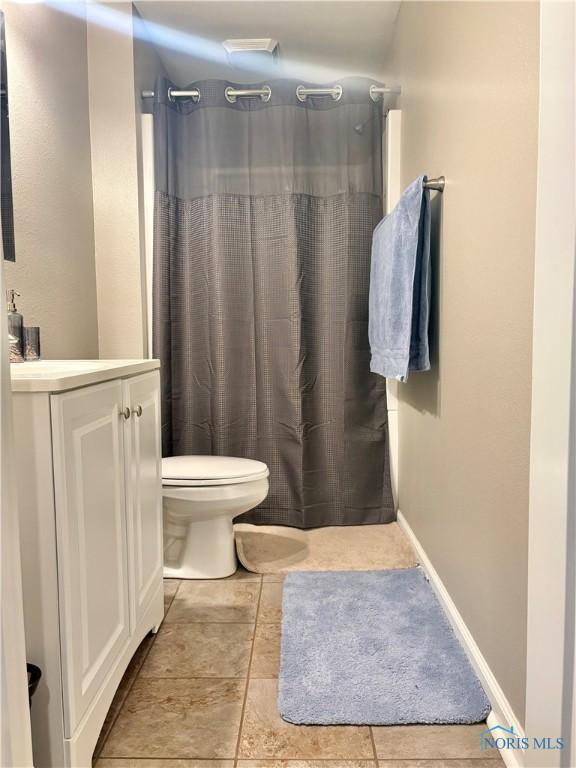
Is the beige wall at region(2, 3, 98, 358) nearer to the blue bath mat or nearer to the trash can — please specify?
the trash can

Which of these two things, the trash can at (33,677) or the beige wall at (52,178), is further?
the beige wall at (52,178)

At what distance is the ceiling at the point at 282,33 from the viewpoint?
92.0 inches

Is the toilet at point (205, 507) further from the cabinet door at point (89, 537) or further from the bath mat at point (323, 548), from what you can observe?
the cabinet door at point (89, 537)

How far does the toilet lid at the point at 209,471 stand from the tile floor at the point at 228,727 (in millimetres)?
492

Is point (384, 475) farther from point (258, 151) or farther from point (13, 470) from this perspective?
point (13, 470)

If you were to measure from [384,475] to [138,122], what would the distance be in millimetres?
1935

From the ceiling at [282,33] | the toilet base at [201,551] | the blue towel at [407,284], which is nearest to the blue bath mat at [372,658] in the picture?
the toilet base at [201,551]

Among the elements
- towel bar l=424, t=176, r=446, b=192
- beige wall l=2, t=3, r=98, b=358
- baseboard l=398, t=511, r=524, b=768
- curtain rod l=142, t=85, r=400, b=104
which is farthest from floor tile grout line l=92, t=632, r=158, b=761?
curtain rod l=142, t=85, r=400, b=104

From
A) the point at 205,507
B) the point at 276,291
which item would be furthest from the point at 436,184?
the point at 205,507

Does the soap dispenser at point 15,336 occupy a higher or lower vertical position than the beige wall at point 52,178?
lower

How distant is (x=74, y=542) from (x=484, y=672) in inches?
40.8

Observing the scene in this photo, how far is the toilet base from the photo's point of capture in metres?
2.10

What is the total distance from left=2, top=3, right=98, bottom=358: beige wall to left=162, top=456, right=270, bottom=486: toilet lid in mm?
581

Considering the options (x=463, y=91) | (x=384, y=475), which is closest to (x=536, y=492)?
(x=463, y=91)
